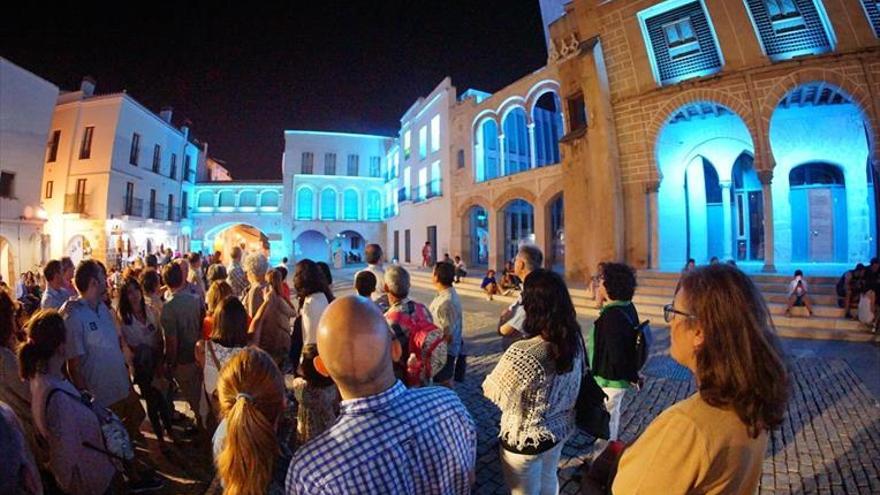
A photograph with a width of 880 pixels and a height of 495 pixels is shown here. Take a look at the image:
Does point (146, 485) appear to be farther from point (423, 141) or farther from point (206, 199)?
point (206, 199)

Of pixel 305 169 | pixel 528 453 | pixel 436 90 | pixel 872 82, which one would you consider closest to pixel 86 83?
pixel 305 169

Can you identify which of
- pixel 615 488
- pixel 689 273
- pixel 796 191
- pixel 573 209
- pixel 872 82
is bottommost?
pixel 615 488

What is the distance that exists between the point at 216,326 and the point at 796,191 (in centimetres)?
1693

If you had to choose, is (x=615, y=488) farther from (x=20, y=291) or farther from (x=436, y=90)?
(x=436, y=90)

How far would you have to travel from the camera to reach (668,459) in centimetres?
120

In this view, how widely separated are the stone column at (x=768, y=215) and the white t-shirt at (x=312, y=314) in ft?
37.4

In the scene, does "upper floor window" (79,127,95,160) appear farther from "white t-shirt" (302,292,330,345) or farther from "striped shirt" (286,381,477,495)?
"striped shirt" (286,381,477,495)

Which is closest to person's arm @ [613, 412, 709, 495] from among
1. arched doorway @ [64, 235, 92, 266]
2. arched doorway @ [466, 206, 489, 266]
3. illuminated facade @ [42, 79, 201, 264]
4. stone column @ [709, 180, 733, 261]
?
stone column @ [709, 180, 733, 261]

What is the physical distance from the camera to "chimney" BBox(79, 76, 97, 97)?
71.7 feet

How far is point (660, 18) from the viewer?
445 inches

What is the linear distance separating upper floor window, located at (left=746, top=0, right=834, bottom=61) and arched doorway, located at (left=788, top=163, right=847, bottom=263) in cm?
481

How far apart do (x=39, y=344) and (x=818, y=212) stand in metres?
18.0

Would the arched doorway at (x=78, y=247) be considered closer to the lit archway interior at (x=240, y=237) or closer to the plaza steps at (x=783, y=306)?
the lit archway interior at (x=240, y=237)

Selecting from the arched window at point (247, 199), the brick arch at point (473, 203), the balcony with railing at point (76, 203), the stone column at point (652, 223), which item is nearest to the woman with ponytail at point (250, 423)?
the stone column at point (652, 223)
